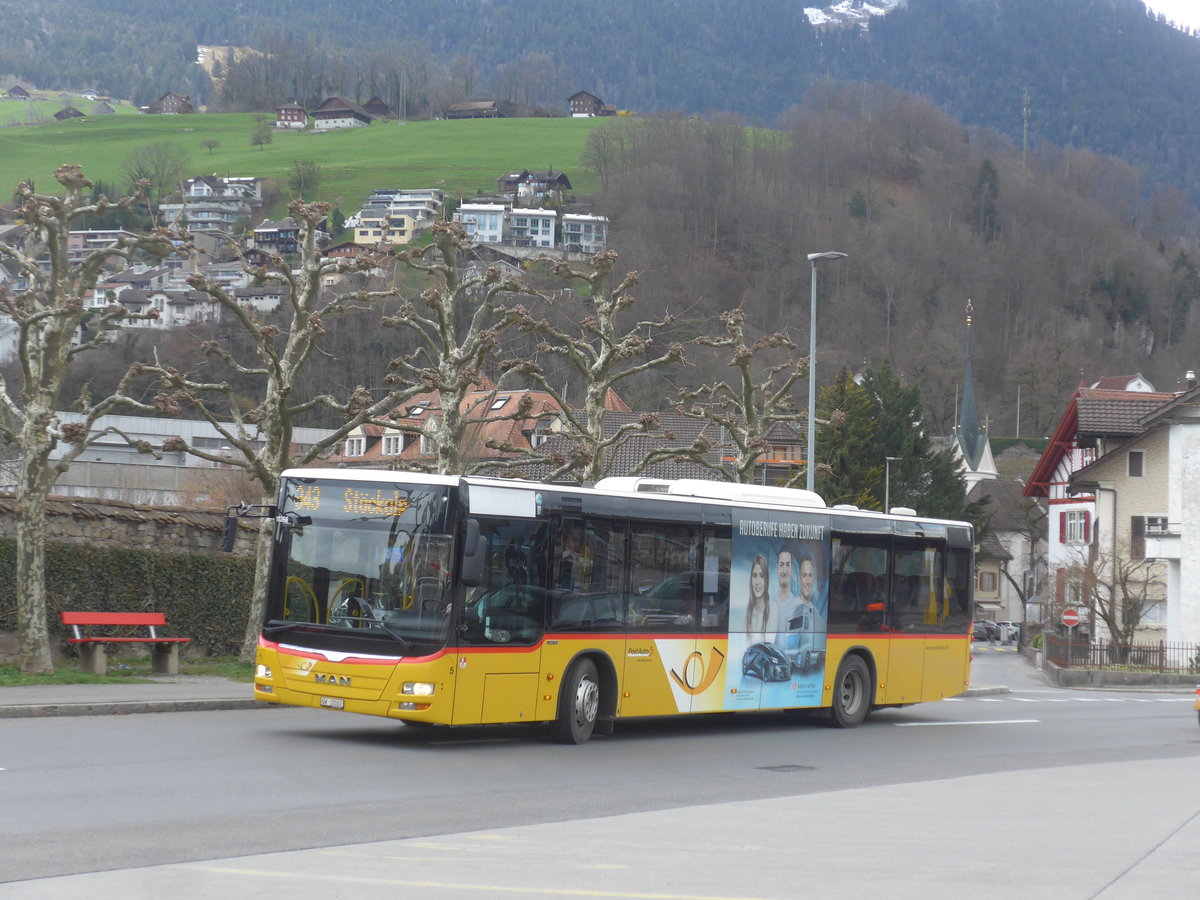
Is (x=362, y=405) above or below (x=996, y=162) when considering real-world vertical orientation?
below

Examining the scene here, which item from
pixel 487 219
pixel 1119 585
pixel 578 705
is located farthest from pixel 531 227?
pixel 578 705

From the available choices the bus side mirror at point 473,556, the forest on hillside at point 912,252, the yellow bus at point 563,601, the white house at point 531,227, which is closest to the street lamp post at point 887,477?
the forest on hillside at point 912,252

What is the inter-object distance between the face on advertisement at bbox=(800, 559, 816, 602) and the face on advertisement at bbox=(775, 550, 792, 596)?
29cm

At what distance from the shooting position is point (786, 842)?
1010cm

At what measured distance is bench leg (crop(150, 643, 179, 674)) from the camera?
70.0ft

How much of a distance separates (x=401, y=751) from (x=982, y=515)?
6764 centimetres

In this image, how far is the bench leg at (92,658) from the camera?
792 inches

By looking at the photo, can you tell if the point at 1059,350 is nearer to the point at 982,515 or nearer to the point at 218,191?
the point at 982,515

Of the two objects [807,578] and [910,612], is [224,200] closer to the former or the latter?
[910,612]

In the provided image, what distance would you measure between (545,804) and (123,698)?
8.03 m

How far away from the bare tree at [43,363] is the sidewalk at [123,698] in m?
1.28

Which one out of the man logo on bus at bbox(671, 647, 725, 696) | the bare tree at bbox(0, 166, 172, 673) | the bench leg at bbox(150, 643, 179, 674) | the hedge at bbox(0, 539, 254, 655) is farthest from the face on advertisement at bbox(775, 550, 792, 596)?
the hedge at bbox(0, 539, 254, 655)

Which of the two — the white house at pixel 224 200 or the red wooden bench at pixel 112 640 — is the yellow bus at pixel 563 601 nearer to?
the red wooden bench at pixel 112 640

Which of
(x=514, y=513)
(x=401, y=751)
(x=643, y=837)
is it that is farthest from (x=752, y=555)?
(x=643, y=837)
